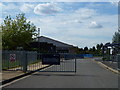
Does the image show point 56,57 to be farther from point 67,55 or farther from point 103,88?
point 103,88

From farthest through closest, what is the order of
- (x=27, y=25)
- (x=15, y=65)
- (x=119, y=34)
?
(x=119, y=34), (x=27, y=25), (x=15, y=65)

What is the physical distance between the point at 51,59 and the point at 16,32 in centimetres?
2265

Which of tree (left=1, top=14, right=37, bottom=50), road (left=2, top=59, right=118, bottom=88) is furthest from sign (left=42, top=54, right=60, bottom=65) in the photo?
tree (left=1, top=14, right=37, bottom=50)

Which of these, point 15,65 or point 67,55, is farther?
point 15,65

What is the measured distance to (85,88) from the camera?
13.0 metres

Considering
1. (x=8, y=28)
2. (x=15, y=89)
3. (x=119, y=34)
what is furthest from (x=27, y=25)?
(x=15, y=89)

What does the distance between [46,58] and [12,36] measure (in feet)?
72.3

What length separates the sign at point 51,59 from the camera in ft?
74.3

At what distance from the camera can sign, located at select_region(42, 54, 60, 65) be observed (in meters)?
22.6

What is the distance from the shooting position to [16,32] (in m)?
44.2

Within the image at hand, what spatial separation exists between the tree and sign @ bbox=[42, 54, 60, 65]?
20510mm

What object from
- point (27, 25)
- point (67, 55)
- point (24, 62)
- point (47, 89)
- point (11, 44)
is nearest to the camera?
point (47, 89)

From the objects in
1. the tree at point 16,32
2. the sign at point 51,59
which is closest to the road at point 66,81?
the sign at point 51,59

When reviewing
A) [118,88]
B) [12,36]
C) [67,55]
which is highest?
[12,36]
